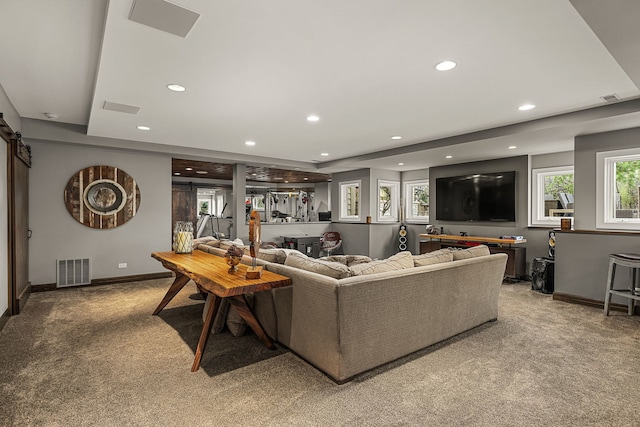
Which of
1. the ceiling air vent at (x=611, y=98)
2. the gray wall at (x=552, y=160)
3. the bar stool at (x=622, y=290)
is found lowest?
the bar stool at (x=622, y=290)

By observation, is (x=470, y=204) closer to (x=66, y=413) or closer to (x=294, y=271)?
(x=294, y=271)

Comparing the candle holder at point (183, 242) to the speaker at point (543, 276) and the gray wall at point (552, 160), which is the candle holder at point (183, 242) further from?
the gray wall at point (552, 160)

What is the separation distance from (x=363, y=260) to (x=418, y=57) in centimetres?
173

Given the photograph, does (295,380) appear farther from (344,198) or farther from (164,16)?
(344,198)

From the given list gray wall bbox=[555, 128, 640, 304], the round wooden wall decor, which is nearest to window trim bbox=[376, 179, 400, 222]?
gray wall bbox=[555, 128, 640, 304]

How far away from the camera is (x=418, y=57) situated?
244cm

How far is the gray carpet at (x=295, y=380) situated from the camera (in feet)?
6.29

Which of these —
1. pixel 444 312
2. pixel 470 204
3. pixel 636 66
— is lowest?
pixel 444 312

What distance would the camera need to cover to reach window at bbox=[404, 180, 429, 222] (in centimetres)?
822

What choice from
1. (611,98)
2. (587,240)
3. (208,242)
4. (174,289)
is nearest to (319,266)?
(174,289)

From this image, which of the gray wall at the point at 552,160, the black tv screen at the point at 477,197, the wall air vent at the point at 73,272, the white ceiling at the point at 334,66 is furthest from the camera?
the black tv screen at the point at 477,197

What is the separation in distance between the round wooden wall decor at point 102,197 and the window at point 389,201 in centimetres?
535

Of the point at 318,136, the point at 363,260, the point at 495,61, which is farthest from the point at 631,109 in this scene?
the point at 318,136

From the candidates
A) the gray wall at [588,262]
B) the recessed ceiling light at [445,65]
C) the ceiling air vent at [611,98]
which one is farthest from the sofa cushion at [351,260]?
the gray wall at [588,262]
